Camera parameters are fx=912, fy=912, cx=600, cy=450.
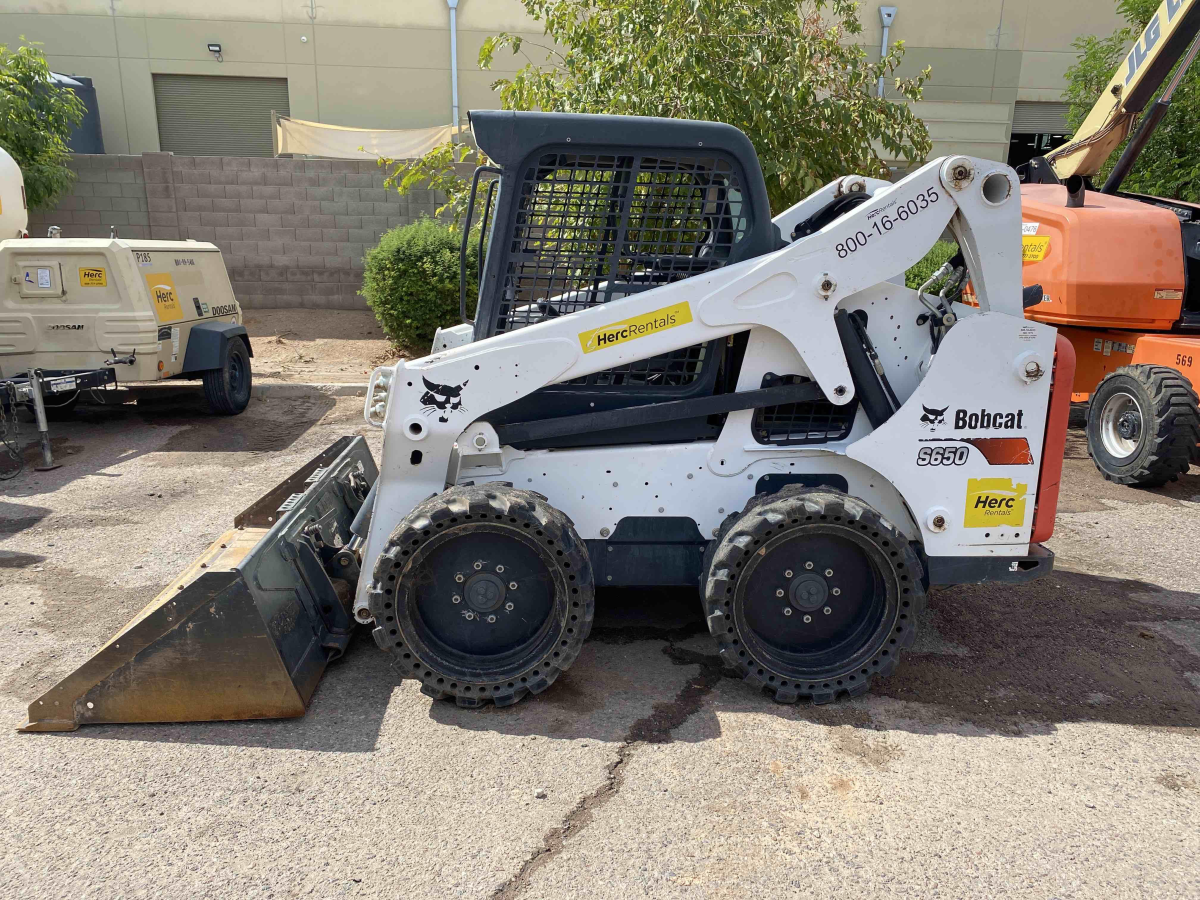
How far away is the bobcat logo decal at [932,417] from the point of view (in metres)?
3.88

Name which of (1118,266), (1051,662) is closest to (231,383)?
(1051,662)

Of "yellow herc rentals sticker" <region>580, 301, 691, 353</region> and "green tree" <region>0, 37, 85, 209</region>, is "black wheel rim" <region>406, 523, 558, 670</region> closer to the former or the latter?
"yellow herc rentals sticker" <region>580, 301, 691, 353</region>

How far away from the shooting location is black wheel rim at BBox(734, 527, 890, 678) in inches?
150

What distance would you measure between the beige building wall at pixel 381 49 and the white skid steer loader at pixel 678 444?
16.9 metres

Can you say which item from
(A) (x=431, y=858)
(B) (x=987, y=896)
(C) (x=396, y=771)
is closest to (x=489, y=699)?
(C) (x=396, y=771)

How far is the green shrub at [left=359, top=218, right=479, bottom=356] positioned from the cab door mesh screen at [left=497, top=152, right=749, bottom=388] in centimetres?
763

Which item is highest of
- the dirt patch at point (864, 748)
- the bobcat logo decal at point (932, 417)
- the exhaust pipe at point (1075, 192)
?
the exhaust pipe at point (1075, 192)

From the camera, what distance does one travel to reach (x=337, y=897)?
8.91 feet

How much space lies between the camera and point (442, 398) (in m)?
3.82

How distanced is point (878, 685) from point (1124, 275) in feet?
16.6

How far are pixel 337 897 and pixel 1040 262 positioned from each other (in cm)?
738

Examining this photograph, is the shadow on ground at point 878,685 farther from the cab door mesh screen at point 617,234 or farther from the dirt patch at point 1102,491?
the dirt patch at point 1102,491

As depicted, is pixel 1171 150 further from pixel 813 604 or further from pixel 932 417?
pixel 813 604

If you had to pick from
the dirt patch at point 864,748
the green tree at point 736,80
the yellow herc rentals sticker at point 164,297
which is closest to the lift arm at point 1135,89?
the green tree at point 736,80
